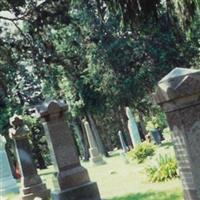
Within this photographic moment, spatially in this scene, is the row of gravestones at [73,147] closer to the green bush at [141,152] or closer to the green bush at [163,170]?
the green bush at [163,170]

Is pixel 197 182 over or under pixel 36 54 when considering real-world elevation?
under

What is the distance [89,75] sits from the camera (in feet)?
114

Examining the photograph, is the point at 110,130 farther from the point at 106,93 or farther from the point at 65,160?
the point at 65,160

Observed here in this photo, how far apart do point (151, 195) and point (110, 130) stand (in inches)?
1952

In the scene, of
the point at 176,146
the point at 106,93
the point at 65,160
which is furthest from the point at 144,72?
the point at 176,146

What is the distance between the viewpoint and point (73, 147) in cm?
1230

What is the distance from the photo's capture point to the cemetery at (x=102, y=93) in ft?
15.6

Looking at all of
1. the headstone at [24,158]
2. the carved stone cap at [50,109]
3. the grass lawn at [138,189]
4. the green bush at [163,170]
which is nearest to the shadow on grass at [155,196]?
the grass lawn at [138,189]

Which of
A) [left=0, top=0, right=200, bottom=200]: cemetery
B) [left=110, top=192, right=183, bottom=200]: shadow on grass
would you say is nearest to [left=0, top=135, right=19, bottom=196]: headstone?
[left=0, top=0, right=200, bottom=200]: cemetery

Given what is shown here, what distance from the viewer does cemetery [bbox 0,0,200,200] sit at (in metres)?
4.74

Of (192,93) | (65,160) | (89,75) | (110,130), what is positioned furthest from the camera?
(110,130)

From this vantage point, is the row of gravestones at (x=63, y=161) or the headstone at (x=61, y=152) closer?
the row of gravestones at (x=63, y=161)

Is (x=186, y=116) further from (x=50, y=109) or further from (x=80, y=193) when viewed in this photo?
(x=50, y=109)

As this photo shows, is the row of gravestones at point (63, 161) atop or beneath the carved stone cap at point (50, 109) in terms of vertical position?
beneath
